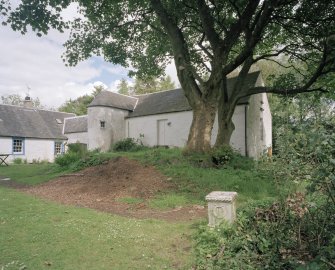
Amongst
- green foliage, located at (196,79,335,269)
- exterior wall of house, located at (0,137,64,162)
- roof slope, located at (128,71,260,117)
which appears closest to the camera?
green foliage, located at (196,79,335,269)

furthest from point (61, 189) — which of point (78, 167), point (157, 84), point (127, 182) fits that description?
point (157, 84)

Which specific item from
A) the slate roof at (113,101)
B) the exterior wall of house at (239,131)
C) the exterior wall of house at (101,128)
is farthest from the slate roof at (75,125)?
the exterior wall of house at (239,131)

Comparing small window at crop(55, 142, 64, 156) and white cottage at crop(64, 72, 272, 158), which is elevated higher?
white cottage at crop(64, 72, 272, 158)

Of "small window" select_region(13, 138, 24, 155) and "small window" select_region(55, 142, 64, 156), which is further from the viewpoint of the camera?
"small window" select_region(55, 142, 64, 156)

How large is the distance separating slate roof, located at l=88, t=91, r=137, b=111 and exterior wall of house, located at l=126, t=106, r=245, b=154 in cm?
155

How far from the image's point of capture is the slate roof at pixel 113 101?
24844mm

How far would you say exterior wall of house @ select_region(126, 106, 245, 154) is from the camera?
1845cm

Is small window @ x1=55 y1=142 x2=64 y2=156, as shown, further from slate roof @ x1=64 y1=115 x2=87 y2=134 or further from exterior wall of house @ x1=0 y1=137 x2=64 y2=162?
slate roof @ x1=64 y1=115 x2=87 y2=134

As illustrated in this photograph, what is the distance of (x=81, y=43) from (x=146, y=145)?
1130 cm

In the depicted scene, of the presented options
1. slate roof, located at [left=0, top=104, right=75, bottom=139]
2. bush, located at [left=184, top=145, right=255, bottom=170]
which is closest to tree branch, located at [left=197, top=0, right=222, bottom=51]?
bush, located at [left=184, top=145, right=255, bottom=170]

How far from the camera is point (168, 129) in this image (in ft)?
73.9

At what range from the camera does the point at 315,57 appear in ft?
47.2

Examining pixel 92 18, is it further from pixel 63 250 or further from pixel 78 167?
pixel 63 250

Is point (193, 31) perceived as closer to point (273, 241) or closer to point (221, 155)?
point (221, 155)
